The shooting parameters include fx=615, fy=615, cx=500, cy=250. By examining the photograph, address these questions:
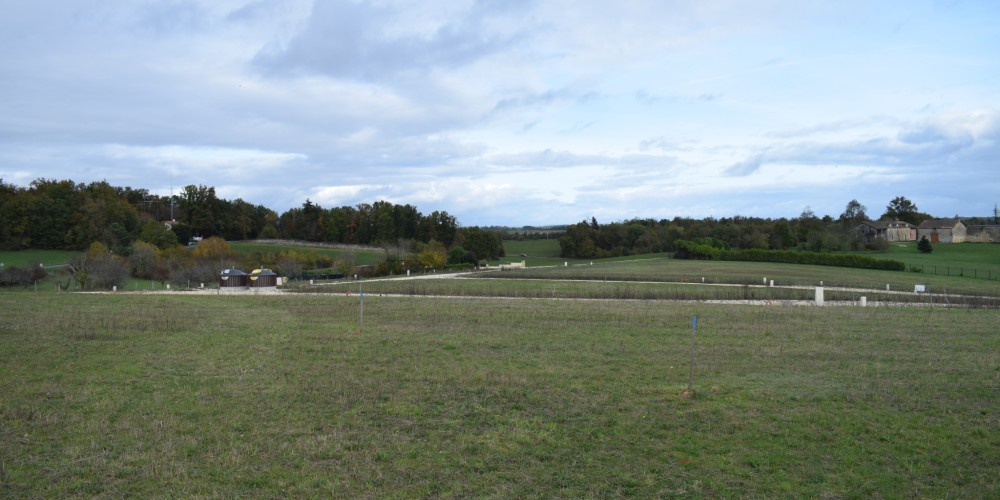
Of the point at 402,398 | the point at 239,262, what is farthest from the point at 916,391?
the point at 239,262

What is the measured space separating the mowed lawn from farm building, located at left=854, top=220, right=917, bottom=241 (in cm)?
10290

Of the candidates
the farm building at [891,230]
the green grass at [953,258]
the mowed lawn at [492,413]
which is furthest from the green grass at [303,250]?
the farm building at [891,230]

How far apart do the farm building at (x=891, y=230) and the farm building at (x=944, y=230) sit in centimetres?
257

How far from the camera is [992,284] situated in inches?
1870

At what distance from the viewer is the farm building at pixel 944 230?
103 meters

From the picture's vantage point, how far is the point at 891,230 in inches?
4269

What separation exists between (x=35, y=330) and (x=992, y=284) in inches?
2344

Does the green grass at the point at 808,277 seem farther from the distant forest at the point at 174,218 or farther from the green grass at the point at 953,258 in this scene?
the distant forest at the point at 174,218

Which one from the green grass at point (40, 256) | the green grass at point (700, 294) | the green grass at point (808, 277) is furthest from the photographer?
the green grass at point (40, 256)

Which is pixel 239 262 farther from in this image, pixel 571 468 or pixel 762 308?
pixel 571 468

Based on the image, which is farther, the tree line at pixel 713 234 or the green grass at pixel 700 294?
the tree line at pixel 713 234

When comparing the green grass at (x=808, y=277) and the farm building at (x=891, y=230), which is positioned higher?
the farm building at (x=891, y=230)

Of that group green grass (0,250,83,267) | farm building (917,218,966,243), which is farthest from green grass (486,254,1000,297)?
green grass (0,250,83,267)

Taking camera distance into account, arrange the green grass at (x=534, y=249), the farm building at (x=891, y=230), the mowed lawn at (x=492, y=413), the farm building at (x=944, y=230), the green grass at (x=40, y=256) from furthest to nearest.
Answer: the green grass at (x=534, y=249) → the farm building at (x=891, y=230) → the farm building at (x=944, y=230) → the green grass at (x=40, y=256) → the mowed lawn at (x=492, y=413)
